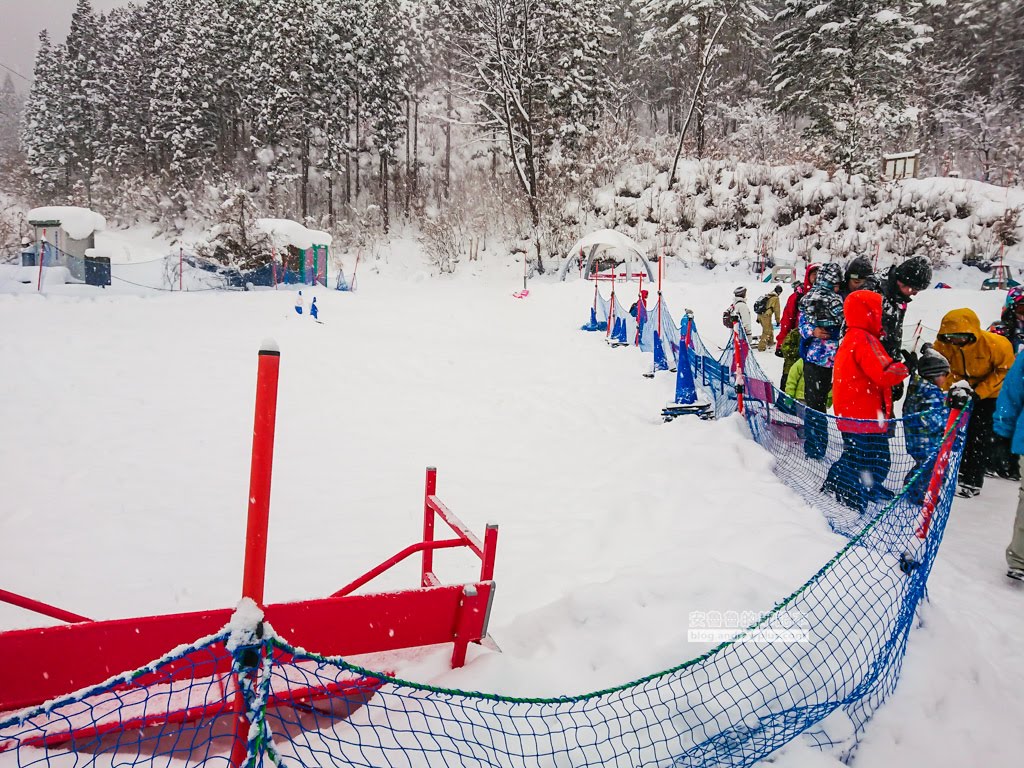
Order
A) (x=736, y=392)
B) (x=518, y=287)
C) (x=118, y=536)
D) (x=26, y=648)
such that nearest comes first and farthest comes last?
(x=26, y=648) → (x=118, y=536) → (x=736, y=392) → (x=518, y=287)

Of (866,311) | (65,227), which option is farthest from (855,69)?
(65,227)

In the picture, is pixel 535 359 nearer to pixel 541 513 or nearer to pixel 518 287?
pixel 541 513

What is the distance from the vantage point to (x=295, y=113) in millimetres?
32344

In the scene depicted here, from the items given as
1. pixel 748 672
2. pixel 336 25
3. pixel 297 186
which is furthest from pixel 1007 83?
pixel 297 186

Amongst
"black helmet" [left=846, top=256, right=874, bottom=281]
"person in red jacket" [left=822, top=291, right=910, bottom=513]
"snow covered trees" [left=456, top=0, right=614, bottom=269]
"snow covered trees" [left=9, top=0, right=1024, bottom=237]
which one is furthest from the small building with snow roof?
"person in red jacket" [left=822, top=291, right=910, bottom=513]

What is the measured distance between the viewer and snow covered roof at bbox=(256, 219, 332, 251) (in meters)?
22.9

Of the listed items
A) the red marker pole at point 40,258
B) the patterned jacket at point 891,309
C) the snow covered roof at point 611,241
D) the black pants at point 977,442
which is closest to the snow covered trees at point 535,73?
the snow covered roof at point 611,241

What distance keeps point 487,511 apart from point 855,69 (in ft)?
85.0

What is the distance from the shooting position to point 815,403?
5223mm

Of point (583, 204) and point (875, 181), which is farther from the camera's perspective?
point (583, 204)

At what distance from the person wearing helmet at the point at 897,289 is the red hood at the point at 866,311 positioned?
1.88 ft

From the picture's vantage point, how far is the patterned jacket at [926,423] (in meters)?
3.78

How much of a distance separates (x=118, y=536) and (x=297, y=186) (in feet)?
116

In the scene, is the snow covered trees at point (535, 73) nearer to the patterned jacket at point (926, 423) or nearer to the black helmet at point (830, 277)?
the black helmet at point (830, 277)
